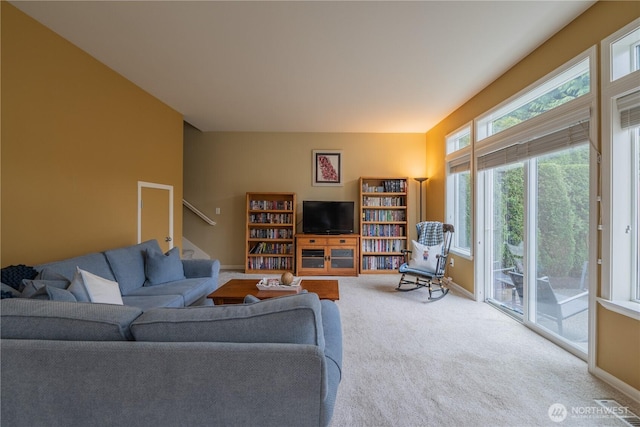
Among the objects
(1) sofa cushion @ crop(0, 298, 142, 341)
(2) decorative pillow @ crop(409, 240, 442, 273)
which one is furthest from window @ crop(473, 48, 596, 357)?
(1) sofa cushion @ crop(0, 298, 142, 341)

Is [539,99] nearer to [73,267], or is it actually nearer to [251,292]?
[251,292]

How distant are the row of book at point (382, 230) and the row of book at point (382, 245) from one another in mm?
121

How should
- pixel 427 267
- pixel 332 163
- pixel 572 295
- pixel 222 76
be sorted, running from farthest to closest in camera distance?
pixel 332 163 < pixel 427 267 < pixel 222 76 < pixel 572 295

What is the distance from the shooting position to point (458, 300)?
3.70 metres

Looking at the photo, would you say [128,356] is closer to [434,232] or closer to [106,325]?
[106,325]

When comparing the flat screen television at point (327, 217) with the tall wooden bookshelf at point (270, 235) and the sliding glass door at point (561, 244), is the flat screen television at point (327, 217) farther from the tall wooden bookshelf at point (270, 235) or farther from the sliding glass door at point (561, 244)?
the sliding glass door at point (561, 244)

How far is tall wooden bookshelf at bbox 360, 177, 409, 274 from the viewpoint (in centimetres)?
523

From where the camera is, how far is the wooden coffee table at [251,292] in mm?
2453

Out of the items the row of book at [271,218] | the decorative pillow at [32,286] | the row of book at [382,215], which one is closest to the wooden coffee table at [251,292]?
the decorative pillow at [32,286]

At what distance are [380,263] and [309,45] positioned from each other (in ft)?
13.1

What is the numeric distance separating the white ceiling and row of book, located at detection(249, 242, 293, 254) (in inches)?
103

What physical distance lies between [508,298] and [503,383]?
1674 millimetres

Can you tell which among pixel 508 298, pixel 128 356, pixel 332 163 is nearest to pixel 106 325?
pixel 128 356

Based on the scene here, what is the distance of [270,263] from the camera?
529 cm
